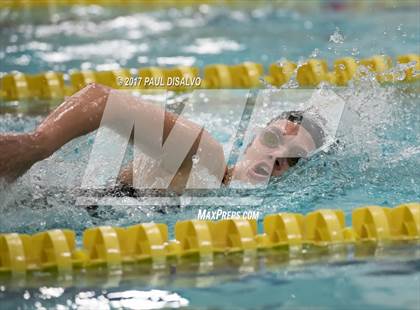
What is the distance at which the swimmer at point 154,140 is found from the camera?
2.98m

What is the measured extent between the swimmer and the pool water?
89mm

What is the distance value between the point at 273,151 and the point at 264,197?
0.62 ft

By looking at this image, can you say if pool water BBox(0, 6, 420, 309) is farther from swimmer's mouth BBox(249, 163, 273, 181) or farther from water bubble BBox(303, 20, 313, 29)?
water bubble BBox(303, 20, 313, 29)

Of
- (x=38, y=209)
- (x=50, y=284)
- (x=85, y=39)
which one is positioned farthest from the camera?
(x=85, y=39)

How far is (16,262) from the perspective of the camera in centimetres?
279

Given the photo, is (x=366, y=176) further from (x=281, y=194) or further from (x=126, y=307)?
(x=126, y=307)

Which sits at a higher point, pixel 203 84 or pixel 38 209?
pixel 203 84

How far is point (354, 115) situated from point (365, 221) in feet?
4.17

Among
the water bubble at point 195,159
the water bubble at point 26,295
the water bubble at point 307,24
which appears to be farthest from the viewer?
the water bubble at point 307,24

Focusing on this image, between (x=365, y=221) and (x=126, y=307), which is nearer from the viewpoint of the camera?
(x=126, y=307)

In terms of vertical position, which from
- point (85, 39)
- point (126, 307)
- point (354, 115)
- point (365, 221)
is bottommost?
point (126, 307)

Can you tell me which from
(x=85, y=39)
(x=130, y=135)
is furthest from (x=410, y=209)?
(x=85, y=39)

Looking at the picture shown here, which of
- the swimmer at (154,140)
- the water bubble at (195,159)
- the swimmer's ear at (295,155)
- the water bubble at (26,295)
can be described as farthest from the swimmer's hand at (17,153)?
the swimmer's ear at (295,155)

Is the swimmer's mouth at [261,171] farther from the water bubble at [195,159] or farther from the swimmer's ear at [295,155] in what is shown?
the water bubble at [195,159]
